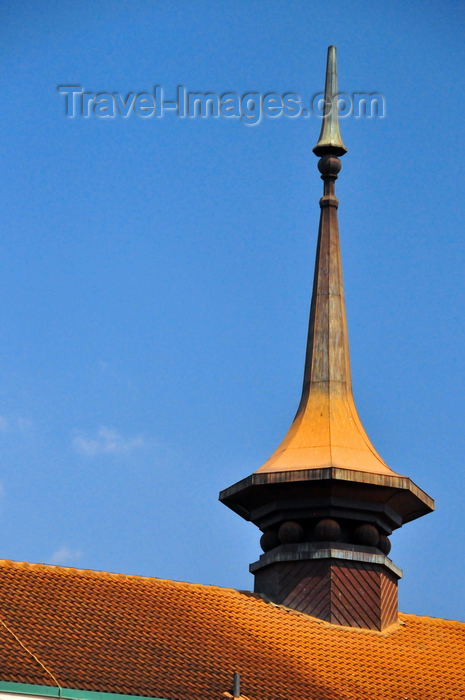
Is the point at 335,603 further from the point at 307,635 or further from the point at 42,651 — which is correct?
the point at 42,651

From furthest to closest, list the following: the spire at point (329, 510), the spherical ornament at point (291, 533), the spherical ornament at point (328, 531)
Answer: the spherical ornament at point (291, 533) → the spherical ornament at point (328, 531) → the spire at point (329, 510)

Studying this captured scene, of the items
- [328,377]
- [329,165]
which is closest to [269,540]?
[328,377]

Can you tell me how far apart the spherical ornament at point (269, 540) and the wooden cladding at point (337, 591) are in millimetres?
681

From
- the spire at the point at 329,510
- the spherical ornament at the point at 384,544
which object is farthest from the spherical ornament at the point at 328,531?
the spherical ornament at the point at 384,544

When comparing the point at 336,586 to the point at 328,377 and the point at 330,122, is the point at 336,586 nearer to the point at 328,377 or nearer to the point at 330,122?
the point at 328,377

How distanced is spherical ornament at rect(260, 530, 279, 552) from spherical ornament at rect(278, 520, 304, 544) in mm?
555

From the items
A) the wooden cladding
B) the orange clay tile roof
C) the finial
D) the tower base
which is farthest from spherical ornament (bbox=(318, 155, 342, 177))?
the orange clay tile roof

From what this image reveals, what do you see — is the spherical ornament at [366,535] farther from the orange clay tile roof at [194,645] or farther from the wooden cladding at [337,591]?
the orange clay tile roof at [194,645]

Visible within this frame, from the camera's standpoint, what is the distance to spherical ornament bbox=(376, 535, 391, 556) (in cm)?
2561

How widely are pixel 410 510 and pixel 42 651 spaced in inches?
393

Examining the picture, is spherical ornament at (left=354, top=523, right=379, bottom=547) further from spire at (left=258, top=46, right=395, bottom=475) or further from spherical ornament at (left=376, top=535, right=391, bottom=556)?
spire at (left=258, top=46, right=395, bottom=475)

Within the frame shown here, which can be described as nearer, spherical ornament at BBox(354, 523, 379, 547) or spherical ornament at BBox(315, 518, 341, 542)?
spherical ornament at BBox(315, 518, 341, 542)

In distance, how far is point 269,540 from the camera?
84.5ft

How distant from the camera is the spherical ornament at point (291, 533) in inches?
985
